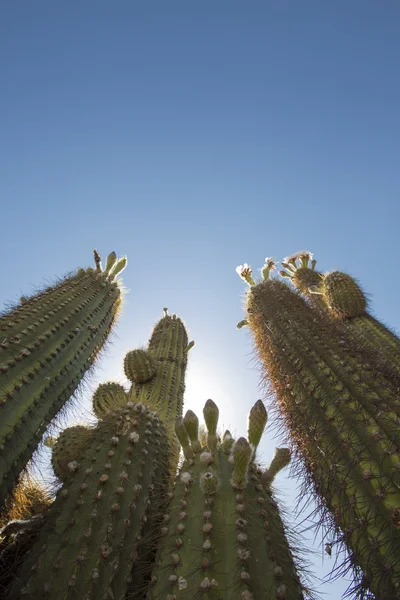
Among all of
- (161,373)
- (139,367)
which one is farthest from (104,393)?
(161,373)

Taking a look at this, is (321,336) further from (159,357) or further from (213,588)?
(159,357)

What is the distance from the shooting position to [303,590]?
2.24 meters

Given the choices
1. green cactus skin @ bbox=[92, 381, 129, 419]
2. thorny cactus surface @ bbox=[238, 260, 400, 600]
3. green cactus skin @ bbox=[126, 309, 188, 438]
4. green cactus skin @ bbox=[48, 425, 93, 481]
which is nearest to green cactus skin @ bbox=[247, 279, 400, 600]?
thorny cactus surface @ bbox=[238, 260, 400, 600]

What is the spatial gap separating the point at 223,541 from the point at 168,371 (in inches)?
167

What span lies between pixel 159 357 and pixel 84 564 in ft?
14.2

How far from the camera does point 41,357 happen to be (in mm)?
3479

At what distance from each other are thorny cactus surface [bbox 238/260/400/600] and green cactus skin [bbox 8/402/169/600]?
127 centimetres

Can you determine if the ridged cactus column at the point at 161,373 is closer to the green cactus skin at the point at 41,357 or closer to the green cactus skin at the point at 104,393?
the green cactus skin at the point at 104,393

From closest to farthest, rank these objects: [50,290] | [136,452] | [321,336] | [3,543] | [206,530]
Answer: [206,530] < [3,543] < [136,452] < [321,336] < [50,290]

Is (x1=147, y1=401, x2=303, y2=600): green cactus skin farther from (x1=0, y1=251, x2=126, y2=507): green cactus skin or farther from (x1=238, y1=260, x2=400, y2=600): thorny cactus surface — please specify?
(x1=0, y1=251, x2=126, y2=507): green cactus skin

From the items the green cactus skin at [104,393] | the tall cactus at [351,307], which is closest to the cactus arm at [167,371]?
the green cactus skin at [104,393]

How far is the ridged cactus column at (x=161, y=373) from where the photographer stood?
18.2 ft

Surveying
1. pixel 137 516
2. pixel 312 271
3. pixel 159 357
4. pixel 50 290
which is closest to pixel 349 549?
pixel 137 516

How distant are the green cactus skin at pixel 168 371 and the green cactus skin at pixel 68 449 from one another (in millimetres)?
651
